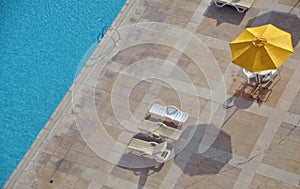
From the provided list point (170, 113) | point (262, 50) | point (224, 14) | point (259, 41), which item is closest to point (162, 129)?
point (170, 113)

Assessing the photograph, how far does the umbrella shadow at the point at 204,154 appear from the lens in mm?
17453

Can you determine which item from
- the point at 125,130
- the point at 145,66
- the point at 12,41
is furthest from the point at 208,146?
the point at 12,41

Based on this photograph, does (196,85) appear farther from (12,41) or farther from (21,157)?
(12,41)

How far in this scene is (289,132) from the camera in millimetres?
17844

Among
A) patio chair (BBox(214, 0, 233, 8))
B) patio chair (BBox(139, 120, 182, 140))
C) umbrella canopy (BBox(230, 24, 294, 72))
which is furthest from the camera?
patio chair (BBox(214, 0, 233, 8))

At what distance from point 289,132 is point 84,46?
11146mm

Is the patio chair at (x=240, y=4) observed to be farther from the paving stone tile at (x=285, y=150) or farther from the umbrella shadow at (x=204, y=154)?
the umbrella shadow at (x=204, y=154)

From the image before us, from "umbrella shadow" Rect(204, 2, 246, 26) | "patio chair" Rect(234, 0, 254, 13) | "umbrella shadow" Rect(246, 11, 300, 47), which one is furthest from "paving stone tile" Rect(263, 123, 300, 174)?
"patio chair" Rect(234, 0, 254, 13)

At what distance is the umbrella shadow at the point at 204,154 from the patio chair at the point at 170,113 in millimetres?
645

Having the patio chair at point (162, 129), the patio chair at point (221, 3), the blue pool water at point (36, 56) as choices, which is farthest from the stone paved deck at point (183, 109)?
the blue pool water at point (36, 56)

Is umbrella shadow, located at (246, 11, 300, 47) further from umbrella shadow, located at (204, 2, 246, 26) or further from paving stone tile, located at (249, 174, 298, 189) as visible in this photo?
paving stone tile, located at (249, 174, 298, 189)

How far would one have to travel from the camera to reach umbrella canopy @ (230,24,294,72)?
17000 mm

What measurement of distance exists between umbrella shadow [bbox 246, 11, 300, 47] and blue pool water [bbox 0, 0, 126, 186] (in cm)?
750

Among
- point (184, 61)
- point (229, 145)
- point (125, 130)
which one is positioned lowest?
point (125, 130)
